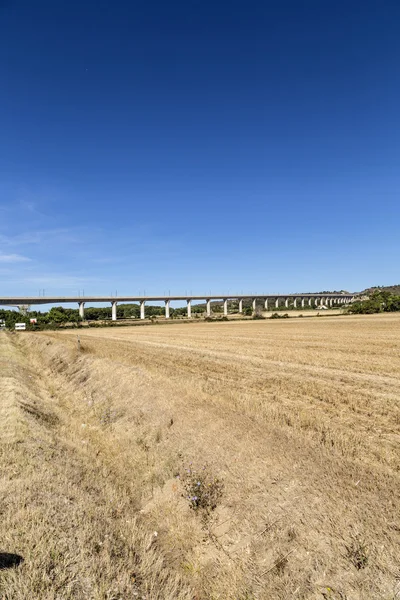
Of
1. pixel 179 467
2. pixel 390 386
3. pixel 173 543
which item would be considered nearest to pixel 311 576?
pixel 173 543

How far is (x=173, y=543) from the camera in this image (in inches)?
239

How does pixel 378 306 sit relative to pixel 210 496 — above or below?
above

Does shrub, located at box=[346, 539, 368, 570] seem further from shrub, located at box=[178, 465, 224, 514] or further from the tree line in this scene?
the tree line

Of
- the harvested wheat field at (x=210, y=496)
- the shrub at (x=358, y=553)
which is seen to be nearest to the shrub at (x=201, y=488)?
the harvested wheat field at (x=210, y=496)

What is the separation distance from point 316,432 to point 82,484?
6.08m

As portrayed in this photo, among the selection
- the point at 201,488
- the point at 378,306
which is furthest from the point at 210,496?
the point at 378,306

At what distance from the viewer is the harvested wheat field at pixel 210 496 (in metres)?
4.68

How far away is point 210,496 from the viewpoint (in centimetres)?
697

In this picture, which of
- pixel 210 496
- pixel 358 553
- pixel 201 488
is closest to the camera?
pixel 358 553

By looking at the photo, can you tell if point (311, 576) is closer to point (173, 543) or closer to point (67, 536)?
point (173, 543)

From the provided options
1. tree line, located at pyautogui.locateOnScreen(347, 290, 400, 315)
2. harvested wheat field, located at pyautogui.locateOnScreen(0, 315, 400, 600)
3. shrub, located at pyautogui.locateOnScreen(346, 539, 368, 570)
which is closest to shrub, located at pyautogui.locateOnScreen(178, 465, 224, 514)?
harvested wheat field, located at pyautogui.locateOnScreen(0, 315, 400, 600)

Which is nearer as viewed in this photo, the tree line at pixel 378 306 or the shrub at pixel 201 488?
the shrub at pixel 201 488

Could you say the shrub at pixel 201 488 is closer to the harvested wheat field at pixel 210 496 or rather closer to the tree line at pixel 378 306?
the harvested wheat field at pixel 210 496

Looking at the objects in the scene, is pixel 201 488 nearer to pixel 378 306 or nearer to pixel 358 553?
pixel 358 553
